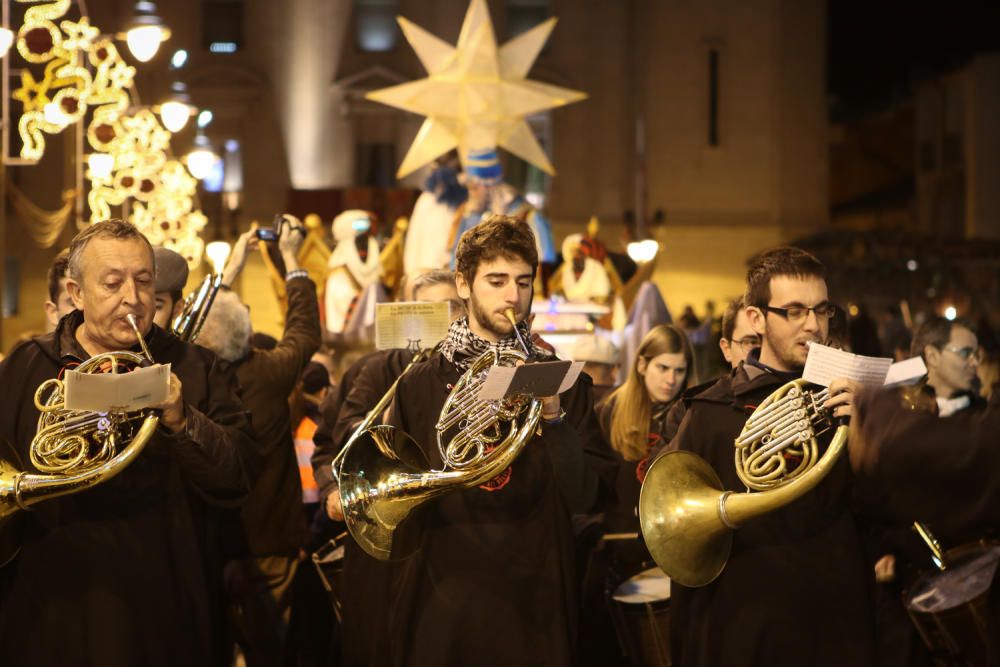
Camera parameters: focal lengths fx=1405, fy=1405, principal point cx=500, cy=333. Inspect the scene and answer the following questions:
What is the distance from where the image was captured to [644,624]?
565cm

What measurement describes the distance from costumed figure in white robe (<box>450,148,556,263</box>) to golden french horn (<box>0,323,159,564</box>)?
686 centimetres


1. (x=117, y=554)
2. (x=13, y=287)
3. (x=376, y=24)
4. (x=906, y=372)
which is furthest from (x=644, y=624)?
(x=376, y=24)

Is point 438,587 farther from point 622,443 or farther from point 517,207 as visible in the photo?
point 517,207

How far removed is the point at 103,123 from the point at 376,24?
23881 mm

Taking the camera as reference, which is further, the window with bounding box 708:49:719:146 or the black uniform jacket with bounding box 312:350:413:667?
the window with bounding box 708:49:719:146

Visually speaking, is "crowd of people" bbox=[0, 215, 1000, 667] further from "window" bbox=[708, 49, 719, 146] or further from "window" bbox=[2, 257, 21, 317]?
"window" bbox=[708, 49, 719, 146]

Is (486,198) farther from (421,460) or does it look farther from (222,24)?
(222,24)

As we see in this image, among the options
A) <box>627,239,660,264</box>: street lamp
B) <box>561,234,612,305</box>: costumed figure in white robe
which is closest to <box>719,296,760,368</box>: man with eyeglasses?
<box>561,234,612,305</box>: costumed figure in white robe

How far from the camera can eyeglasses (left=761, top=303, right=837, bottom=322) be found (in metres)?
4.58

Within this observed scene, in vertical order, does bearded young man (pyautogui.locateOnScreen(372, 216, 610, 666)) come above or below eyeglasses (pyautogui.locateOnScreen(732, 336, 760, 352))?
below

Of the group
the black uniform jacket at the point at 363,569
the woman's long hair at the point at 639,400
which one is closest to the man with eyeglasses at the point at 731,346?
the woman's long hair at the point at 639,400

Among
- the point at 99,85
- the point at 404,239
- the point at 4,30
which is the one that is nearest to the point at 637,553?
the point at 404,239

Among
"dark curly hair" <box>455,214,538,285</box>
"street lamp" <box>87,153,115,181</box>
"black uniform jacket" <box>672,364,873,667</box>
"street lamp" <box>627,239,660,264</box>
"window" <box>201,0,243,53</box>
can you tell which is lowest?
"black uniform jacket" <box>672,364,873,667</box>

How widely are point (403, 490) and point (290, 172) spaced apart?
105 feet
